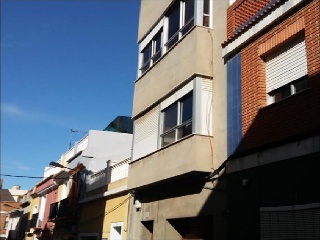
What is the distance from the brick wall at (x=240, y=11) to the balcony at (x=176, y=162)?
2.73m

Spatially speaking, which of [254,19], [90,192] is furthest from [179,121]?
[90,192]

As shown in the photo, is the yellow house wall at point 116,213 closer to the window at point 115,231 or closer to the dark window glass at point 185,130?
the window at point 115,231

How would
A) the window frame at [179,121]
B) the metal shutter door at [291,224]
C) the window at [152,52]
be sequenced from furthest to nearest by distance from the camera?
1. the window at [152,52]
2. the window frame at [179,121]
3. the metal shutter door at [291,224]

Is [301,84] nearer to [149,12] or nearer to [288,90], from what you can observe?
[288,90]

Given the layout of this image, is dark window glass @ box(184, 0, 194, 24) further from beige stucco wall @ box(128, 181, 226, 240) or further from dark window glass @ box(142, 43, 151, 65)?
beige stucco wall @ box(128, 181, 226, 240)

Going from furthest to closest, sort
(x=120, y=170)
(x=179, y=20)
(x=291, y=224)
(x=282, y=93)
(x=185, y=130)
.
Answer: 1. (x=120, y=170)
2. (x=179, y=20)
3. (x=185, y=130)
4. (x=282, y=93)
5. (x=291, y=224)

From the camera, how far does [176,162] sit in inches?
412

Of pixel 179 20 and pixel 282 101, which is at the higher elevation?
pixel 179 20

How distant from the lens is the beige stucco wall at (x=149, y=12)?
13785 millimetres

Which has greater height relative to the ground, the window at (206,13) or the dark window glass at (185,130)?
the window at (206,13)

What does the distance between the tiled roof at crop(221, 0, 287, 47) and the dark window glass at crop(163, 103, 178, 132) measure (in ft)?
7.83

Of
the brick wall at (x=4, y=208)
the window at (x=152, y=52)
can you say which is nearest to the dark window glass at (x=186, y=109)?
the window at (x=152, y=52)

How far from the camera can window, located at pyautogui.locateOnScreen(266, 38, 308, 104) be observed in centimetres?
771

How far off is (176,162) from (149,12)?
6587 mm
